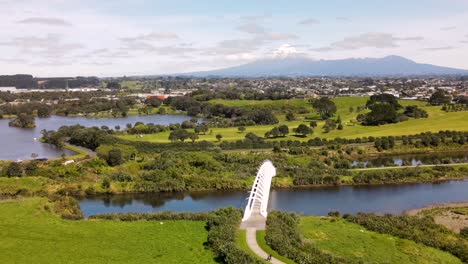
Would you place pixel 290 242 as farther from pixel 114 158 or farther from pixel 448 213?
pixel 114 158

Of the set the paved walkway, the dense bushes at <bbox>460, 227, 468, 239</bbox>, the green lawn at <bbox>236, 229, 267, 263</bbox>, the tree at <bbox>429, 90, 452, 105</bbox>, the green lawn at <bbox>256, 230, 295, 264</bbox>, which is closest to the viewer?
the green lawn at <bbox>256, 230, 295, 264</bbox>

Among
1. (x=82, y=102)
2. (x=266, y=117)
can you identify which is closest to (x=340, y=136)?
(x=266, y=117)

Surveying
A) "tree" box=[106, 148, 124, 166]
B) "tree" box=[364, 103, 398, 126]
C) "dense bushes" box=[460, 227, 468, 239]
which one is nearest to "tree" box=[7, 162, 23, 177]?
"tree" box=[106, 148, 124, 166]

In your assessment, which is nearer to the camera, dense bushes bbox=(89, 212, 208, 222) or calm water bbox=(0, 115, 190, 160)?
dense bushes bbox=(89, 212, 208, 222)

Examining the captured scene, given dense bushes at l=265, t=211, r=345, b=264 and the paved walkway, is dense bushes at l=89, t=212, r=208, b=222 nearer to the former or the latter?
the paved walkway

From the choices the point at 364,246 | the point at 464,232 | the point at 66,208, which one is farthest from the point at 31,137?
the point at 464,232

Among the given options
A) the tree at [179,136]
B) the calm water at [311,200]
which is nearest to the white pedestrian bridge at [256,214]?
the calm water at [311,200]
